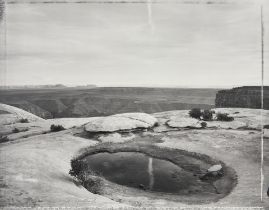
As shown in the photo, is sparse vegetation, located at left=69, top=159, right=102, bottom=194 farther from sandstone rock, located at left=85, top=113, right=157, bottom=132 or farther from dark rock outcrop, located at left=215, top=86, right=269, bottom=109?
dark rock outcrop, located at left=215, top=86, right=269, bottom=109

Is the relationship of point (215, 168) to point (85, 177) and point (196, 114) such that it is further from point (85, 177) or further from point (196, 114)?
point (196, 114)

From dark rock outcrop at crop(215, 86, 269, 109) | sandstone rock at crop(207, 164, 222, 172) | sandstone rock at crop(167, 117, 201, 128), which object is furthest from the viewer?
dark rock outcrop at crop(215, 86, 269, 109)

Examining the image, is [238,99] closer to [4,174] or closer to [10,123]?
[10,123]

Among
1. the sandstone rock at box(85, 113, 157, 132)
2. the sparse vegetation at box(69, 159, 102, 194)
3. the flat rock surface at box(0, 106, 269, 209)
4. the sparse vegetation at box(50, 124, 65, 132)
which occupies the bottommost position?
the sparse vegetation at box(69, 159, 102, 194)

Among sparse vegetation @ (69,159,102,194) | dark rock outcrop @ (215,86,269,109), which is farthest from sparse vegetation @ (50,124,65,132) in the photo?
dark rock outcrop @ (215,86,269,109)

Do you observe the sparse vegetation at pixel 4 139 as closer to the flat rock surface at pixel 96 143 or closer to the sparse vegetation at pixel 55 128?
the flat rock surface at pixel 96 143
